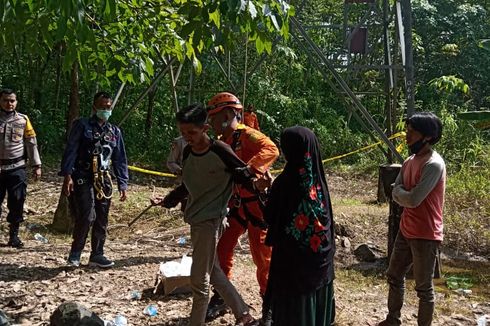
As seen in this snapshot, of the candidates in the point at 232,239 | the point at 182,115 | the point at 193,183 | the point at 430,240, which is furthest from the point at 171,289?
the point at 430,240

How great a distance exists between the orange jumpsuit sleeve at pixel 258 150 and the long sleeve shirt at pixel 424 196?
88 centimetres

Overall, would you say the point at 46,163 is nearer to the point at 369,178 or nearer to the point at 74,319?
the point at 369,178

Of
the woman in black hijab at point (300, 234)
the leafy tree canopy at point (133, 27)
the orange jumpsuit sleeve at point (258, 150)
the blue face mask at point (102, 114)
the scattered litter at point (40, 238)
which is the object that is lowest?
the scattered litter at point (40, 238)

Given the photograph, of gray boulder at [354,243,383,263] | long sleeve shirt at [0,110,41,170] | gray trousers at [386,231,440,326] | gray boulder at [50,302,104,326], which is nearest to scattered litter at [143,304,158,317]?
gray boulder at [50,302,104,326]

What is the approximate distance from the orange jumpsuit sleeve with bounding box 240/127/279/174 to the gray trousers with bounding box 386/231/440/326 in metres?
1.08

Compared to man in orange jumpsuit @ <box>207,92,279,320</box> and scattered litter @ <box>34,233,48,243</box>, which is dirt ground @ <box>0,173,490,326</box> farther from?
man in orange jumpsuit @ <box>207,92,279,320</box>

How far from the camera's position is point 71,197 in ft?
17.9

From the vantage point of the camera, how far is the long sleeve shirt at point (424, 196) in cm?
374

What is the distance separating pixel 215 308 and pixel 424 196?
5.62 ft

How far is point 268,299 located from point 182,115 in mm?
1214

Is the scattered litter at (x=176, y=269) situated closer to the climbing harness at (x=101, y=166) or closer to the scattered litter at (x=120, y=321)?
the scattered litter at (x=120, y=321)

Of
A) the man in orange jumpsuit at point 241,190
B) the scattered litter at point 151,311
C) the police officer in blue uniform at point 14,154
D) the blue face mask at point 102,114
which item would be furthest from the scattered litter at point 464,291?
the police officer in blue uniform at point 14,154

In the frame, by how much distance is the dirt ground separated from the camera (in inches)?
178

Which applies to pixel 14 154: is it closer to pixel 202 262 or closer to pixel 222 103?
pixel 222 103
